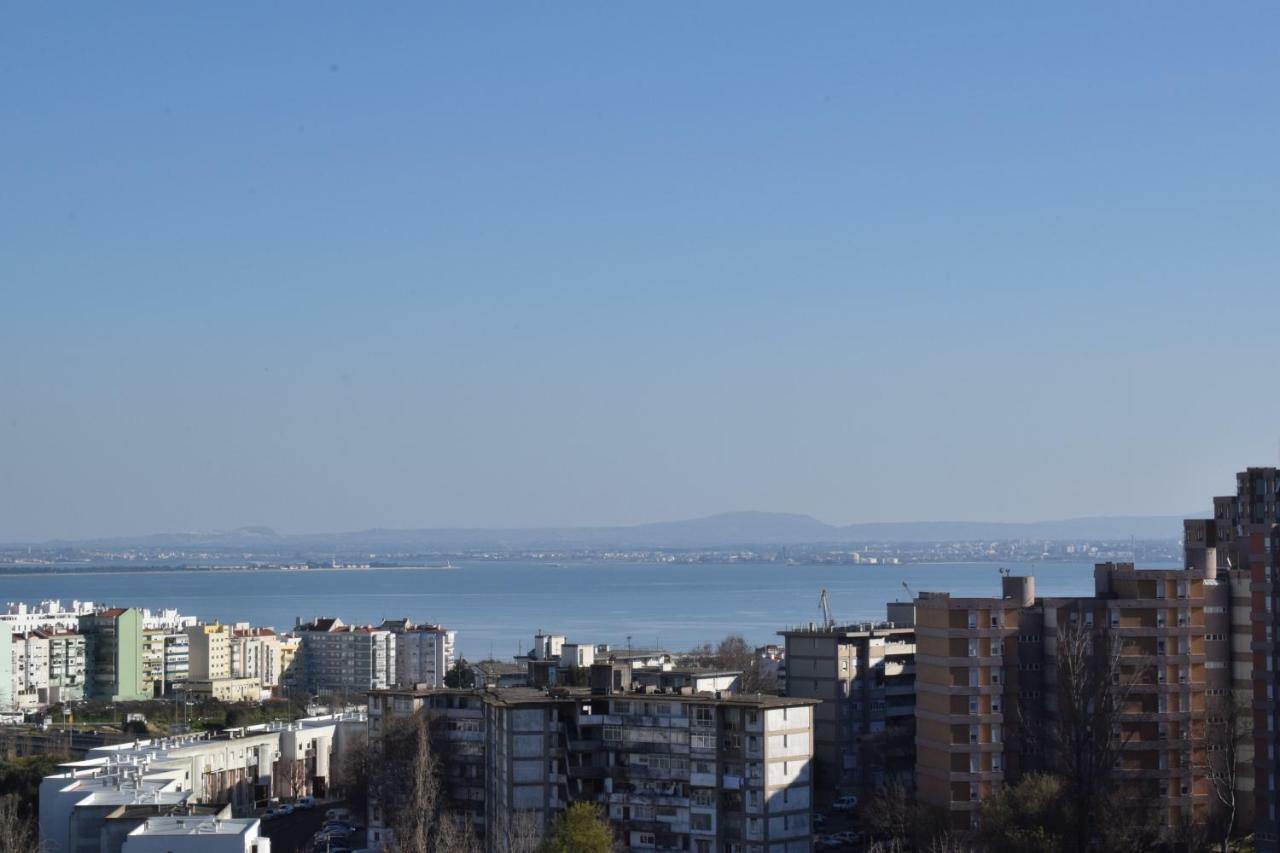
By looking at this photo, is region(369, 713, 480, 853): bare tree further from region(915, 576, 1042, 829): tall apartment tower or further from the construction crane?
the construction crane

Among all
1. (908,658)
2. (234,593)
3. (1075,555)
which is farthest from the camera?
(1075,555)

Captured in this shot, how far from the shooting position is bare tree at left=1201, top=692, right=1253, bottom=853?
15195 millimetres

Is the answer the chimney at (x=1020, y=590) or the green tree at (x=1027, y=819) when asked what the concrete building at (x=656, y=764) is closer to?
the green tree at (x=1027, y=819)

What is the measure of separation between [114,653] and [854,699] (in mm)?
23766

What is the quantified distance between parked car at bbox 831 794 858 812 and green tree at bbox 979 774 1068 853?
13.5 feet

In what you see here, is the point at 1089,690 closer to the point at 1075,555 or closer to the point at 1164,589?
the point at 1164,589

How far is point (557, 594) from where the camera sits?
93.6m

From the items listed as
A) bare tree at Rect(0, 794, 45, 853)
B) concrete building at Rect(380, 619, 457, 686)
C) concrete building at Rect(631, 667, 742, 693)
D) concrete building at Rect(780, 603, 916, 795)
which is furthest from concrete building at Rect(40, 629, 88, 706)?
concrete building at Rect(780, 603, 916, 795)

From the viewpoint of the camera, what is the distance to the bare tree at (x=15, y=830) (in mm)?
14086

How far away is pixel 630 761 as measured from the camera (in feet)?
49.0

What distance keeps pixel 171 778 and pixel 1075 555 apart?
13279 centimetres

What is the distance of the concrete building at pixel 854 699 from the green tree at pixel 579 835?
5742 millimetres

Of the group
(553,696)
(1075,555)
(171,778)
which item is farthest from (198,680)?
(1075,555)

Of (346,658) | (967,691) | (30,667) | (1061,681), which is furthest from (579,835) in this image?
(346,658)
